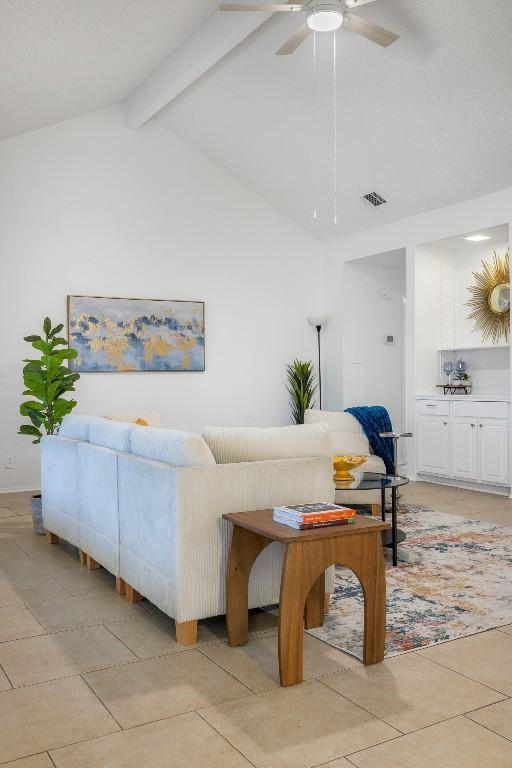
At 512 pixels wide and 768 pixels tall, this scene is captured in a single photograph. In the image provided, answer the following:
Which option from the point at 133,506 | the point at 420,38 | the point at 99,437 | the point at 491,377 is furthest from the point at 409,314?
the point at 133,506

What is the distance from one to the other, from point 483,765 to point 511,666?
0.73m

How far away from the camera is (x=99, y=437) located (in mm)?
3744

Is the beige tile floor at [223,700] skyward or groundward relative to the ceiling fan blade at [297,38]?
groundward

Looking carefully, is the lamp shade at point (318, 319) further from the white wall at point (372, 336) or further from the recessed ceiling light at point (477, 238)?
the recessed ceiling light at point (477, 238)

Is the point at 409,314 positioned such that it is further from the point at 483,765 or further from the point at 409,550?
the point at 483,765

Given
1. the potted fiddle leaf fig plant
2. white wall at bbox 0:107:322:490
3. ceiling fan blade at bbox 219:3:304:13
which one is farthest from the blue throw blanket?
ceiling fan blade at bbox 219:3:304:13

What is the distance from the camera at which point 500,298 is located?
6766 millimetres

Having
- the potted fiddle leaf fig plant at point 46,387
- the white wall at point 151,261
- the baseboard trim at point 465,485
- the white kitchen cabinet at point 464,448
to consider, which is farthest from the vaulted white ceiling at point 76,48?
the baseboard trim at point 465,485

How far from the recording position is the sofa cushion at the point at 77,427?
403 cm

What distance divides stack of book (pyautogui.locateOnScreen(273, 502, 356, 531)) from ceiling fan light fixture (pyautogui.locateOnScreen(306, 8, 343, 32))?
2932 millimetres

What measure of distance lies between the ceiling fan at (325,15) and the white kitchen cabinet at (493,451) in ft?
11.1

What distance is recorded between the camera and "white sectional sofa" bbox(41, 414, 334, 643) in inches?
106

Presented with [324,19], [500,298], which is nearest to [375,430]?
[500,298]

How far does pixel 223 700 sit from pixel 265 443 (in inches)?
42.2
